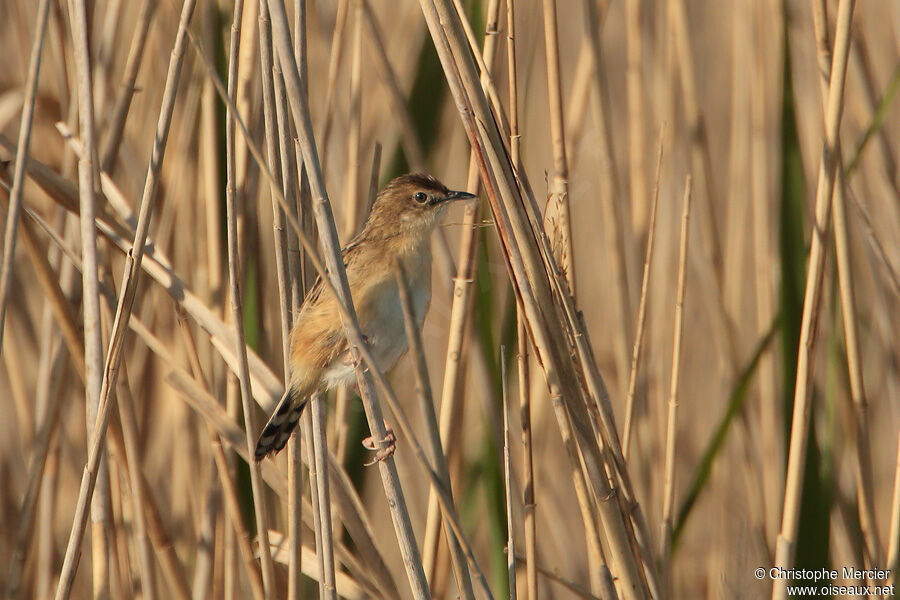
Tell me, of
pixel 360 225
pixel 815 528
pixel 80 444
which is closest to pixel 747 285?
pixel 815 528

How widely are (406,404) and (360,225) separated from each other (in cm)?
139

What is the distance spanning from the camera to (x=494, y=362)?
8.76ft

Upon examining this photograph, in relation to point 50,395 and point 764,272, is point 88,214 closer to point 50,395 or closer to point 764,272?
point 50,395

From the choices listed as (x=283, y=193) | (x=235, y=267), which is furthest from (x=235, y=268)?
(x=283, y=193)

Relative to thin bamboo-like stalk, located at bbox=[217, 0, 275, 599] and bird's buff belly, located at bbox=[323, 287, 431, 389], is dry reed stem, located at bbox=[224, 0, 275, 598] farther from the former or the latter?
bird's buff belly, located at bbox=[323, 287, 431, 389]

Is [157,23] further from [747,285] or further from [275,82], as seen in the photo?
[747,285]

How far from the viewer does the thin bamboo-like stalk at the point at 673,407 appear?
211 cm

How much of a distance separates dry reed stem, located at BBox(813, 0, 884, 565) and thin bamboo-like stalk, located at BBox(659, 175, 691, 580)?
1.18 feet

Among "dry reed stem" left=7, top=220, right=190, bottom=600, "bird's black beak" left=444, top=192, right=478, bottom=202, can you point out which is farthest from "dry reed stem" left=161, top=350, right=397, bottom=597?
"bird's black beak" left=444, top=192, right=478, bottom=202

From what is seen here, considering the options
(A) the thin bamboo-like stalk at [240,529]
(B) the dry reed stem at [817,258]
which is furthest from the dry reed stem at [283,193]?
(B) the dry reed stem at [817,258]

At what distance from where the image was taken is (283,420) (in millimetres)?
2375

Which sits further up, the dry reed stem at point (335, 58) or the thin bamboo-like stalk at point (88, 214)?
the dry reed stem at point (335, 58)

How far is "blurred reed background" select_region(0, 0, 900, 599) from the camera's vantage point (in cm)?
204

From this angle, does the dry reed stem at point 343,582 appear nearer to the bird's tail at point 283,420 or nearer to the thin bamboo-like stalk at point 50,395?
the bird's tail at point 283,420
